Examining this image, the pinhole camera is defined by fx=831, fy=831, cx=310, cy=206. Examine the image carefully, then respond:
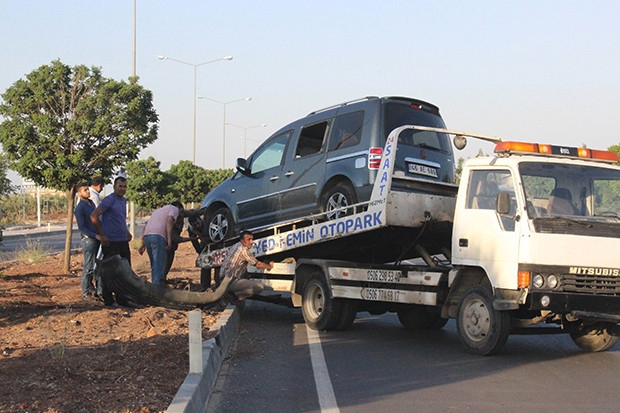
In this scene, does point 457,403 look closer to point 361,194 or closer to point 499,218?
point 499,218

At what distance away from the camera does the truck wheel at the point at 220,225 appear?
14.2 meters

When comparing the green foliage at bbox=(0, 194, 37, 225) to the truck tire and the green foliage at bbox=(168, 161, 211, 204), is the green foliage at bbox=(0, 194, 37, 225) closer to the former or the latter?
the green foliage at bbox=(168, 161, 211, 204)

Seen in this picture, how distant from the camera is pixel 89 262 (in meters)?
13.1

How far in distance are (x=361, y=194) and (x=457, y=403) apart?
4.31 meters

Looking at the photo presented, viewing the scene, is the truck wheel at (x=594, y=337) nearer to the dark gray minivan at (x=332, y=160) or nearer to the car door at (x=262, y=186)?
the dark gray minivan at (x=332, y=160)

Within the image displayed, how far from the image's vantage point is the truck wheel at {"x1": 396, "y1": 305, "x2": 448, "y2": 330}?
1166 cm

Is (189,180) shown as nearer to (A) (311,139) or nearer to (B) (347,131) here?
(A) (311,139)

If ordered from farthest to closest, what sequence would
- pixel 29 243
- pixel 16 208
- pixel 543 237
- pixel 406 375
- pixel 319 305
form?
pixel 16 208 → pixel 29 243 → pixel 319 305 → pixel 543 237 → pixel 406 375

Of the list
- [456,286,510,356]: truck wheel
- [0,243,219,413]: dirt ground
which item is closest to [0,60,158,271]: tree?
[0,243,219,413]: dirt ground

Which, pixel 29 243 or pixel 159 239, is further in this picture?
pixel 29 243

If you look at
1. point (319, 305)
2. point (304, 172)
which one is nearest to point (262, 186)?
point (304, 172)

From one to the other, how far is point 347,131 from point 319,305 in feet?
8.57

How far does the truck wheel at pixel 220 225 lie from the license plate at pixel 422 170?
4.26 m

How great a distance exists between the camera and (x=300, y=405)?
23.4 ft
